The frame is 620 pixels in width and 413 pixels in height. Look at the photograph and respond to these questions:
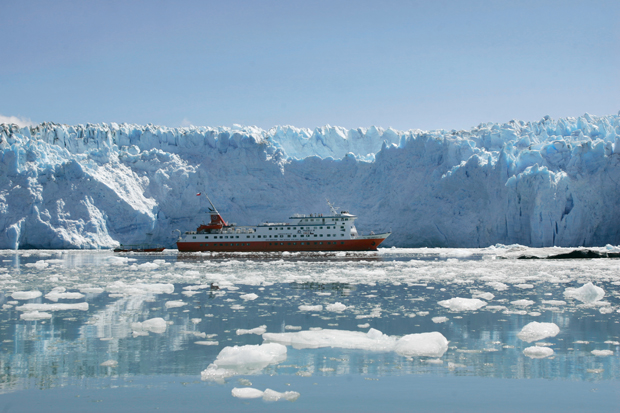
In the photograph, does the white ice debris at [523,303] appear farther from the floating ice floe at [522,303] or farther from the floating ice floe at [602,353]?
A: the floating ice floe at [602,353]

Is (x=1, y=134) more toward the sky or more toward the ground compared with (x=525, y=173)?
more toward the sky

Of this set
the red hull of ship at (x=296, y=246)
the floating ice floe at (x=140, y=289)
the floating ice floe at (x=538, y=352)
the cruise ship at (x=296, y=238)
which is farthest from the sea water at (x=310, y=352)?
the cruise ship at (x=296, y=238)

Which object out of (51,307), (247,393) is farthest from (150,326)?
(247,393)

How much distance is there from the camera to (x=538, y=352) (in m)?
5.68

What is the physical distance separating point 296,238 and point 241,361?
32.5 m

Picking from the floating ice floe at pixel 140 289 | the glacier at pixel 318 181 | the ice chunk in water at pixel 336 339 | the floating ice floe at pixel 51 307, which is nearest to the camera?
the ice chunk in water at pixel 336 339

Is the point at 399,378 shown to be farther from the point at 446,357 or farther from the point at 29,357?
the point at 29,357

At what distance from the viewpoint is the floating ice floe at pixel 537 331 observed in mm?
6520

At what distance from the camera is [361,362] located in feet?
17.8

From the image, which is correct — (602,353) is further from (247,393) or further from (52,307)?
(52,307)

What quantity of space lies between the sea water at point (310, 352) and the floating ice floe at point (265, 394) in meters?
0.02

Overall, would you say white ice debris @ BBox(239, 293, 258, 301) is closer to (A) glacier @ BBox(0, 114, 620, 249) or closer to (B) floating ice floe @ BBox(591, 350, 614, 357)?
(B) floating ice floe @ BBox(591, 350, 614, 357)

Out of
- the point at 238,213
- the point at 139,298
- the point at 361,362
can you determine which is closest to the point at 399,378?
the point at 361,362

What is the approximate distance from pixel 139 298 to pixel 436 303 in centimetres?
623
